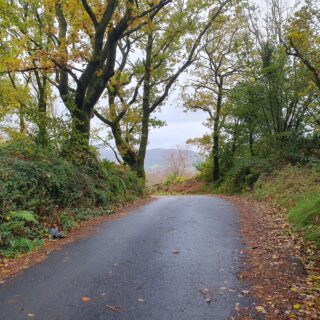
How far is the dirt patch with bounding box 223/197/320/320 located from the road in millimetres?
291

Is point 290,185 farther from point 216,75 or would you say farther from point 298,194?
point 216,75

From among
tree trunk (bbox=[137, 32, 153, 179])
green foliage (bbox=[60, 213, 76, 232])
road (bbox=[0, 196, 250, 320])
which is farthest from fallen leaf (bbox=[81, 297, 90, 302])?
tree trunk (bbox=[137, 32, 153, 179])

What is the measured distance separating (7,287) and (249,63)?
1723 centimetres

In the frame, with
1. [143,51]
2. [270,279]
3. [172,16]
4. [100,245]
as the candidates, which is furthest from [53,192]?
[143,51]

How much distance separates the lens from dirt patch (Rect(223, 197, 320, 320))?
4.21 meters

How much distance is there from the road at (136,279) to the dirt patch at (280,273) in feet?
0.96

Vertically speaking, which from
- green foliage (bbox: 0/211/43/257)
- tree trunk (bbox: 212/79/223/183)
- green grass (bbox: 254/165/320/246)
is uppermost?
tree trunk (bbox: 212/79/223/183)

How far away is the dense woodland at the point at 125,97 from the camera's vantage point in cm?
970

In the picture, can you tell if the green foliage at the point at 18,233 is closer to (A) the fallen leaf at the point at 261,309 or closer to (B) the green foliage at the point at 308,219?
(A) the fallen leaf at the point at 261,309

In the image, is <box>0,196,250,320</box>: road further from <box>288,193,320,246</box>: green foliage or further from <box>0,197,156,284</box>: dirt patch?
<box>288,193,320,246</box>: green foliage

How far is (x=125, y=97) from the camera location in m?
23.4

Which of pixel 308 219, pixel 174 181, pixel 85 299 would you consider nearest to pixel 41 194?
pixel 85 299

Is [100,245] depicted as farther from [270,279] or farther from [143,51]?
[143,51]

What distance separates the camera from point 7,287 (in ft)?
17.1
